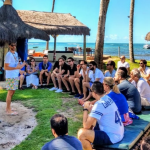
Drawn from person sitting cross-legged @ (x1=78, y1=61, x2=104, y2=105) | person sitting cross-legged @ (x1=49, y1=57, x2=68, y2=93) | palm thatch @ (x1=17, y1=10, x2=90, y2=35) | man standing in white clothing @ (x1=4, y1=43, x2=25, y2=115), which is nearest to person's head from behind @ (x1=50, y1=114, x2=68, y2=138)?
man standing in white clothing @ (x1=4, y1=43, x2=25, y2=115)

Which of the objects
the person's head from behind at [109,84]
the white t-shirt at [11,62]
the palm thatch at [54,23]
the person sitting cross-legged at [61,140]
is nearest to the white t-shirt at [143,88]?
the person's head from behind at [109,84]

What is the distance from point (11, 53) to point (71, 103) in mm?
2458

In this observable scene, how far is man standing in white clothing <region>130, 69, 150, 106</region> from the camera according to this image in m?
5.98

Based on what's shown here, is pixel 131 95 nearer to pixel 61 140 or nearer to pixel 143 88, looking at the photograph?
pixel 143 88

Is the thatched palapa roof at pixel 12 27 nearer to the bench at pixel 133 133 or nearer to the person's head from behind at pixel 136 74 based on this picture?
the person's head from behind at pixel 136 74

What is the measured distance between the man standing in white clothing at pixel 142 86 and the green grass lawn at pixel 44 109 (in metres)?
1.51

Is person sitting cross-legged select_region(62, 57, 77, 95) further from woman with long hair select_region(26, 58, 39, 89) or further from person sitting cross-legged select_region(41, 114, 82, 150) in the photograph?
person sitting cross-legged select_region(41, 114, 82, 150)

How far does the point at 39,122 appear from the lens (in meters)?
5.81

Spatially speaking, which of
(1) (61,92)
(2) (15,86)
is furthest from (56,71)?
(2) (15,86)

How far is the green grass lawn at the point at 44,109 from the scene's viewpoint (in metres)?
4.75

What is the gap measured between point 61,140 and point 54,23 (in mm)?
12378

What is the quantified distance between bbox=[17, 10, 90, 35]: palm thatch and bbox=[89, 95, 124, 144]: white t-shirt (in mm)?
10433

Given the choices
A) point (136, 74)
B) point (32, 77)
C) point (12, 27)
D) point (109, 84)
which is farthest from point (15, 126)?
point (12, 27)

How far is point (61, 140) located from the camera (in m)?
2.57
